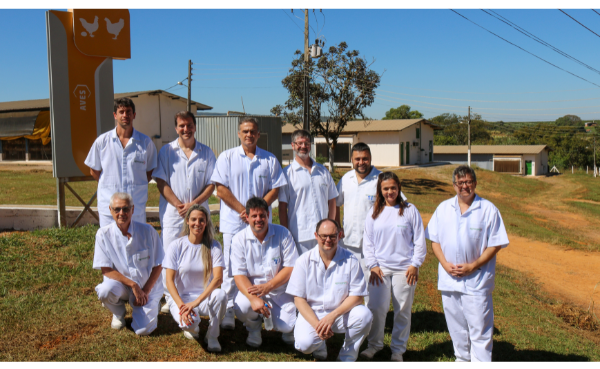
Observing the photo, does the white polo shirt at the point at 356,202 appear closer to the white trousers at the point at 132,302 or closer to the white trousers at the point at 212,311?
the white trousers at the point at 212,311

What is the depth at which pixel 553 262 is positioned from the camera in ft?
34.9

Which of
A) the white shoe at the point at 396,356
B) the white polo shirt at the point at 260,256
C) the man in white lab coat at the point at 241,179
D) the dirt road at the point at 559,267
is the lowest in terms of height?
Answer: the dirt road at the point at 559,267

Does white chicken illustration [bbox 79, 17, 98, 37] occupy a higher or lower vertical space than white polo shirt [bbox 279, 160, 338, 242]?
higher

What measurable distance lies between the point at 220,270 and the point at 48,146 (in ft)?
98.4

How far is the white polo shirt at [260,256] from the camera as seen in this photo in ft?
14.4

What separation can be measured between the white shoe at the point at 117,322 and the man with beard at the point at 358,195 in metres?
2.54

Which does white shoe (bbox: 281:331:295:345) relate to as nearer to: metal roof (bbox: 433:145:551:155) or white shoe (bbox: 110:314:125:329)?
white shoe (bbox: 110:314:125:329)

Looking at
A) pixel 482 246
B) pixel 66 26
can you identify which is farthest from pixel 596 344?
pixel 66 26

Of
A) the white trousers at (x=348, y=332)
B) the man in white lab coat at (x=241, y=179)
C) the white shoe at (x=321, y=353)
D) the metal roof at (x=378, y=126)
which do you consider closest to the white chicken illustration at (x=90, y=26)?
the man in white lab coat at (x=241, y=179)

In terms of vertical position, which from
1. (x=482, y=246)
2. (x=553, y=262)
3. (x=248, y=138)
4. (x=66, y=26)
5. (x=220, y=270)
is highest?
(x=66, y=26)

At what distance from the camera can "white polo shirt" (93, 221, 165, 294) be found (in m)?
4.43

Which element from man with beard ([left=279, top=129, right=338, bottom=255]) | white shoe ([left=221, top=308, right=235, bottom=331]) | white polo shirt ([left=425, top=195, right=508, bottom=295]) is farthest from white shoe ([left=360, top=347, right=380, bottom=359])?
white shoe ([left=221, top=308, right=235, bottom=331])

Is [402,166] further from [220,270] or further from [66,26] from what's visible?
[220,270]

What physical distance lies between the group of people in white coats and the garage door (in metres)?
43.4
